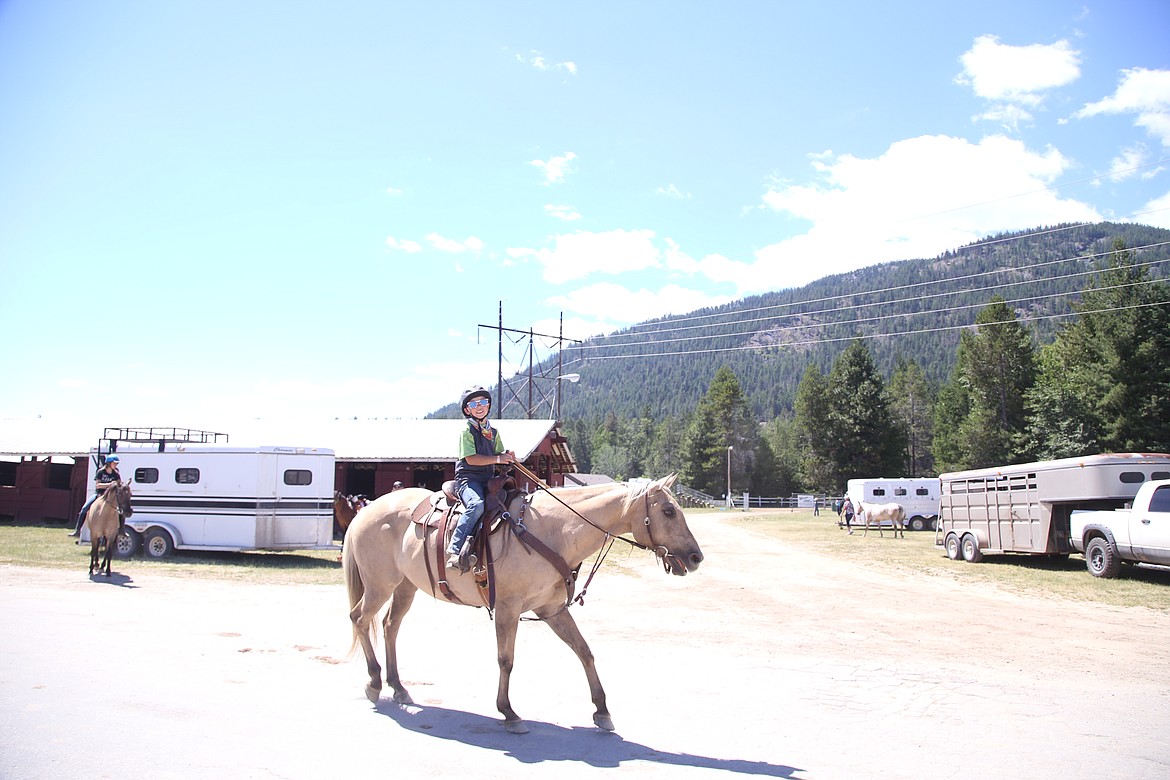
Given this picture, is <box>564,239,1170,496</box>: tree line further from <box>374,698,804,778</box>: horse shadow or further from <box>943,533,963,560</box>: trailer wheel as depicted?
<box>374,698,804,778</box>: horse shadow

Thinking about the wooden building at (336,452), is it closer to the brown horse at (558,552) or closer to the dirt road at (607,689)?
the dirt road at (607,689)

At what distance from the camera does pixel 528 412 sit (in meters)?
43.2

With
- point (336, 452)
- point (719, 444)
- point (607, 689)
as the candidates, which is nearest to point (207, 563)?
point (336, 452)

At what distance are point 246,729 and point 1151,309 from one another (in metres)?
50.1

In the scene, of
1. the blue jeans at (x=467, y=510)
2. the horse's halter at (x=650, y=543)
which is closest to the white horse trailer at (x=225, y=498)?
the blue jeans at (x=467, y=510)

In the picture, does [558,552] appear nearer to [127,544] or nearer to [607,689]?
[607,689]

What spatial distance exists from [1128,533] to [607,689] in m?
15.2

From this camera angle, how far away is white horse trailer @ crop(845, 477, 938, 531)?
41344 millimetres

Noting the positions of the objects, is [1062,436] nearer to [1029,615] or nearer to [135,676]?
[1029,615]

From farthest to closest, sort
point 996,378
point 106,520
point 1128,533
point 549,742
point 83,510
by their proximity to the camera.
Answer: point 996,378 → point 83,510 → point 1128,533 → point 106,520 → point 549,742

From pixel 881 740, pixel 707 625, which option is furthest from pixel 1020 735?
pixel 707 625

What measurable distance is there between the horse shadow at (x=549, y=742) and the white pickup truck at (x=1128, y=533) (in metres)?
15.2

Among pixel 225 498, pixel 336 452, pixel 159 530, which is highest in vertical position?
pixel 336 452

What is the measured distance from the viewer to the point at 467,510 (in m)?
6.47
